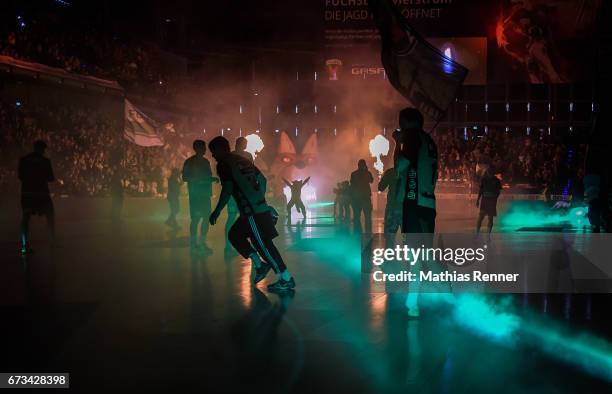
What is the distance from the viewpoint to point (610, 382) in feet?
13.3

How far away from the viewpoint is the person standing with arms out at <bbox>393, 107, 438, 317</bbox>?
610 cm

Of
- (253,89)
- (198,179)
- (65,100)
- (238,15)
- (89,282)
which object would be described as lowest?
(89,282)

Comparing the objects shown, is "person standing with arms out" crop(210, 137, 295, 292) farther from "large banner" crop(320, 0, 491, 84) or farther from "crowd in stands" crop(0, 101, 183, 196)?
"large banner" crop(320, 0, 491, 84)

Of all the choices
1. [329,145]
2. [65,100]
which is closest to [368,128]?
[329,145]

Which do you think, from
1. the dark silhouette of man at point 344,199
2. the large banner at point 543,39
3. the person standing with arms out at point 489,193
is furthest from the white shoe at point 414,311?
the large banner at point 543,39

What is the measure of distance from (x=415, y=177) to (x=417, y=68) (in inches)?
136

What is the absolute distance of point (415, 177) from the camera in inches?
240

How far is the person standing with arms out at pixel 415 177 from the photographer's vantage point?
20.0 ft

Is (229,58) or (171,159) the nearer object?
(171,159)

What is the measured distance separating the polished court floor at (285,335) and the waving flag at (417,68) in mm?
2553

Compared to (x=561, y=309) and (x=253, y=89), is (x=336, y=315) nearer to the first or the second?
(x=561, y=309)

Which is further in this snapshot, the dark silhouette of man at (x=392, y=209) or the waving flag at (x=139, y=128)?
the waving flag at (x=139, y=128)

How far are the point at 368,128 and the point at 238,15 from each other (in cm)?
925

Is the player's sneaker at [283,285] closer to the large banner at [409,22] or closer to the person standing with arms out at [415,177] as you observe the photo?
the person standing with arms out at [415,177]
